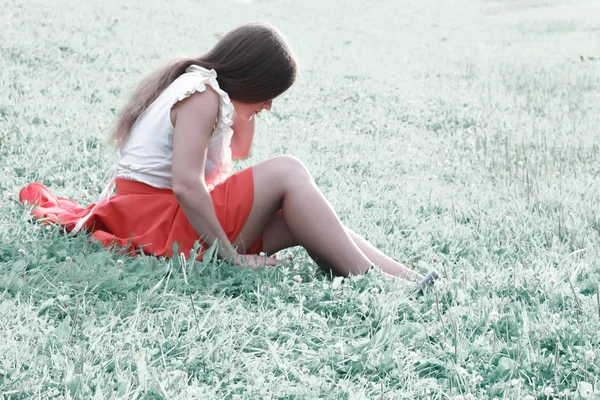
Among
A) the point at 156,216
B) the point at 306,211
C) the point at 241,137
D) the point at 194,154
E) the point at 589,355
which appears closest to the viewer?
the point at 589,355

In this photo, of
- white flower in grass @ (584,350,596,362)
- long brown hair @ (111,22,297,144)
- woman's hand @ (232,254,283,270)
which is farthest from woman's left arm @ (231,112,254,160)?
white flower in grass @ (584,350,596,362)

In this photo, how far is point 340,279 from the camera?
3.23 m

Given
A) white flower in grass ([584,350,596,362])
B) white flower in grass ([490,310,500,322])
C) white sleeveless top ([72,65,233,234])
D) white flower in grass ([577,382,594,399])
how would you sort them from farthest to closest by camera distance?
1. white sleeveless top ([72,65,233,234])
2. white flower in grass ([490,310,500,322])
3. white flower in grass ([584,350,596,362])
4. white flower in grass ([577,382,594,399])

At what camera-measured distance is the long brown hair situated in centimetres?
332

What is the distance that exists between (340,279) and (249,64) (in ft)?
3.84

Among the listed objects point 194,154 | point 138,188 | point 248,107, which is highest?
point 248,107

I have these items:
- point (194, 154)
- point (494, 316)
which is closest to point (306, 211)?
point (194, 154)

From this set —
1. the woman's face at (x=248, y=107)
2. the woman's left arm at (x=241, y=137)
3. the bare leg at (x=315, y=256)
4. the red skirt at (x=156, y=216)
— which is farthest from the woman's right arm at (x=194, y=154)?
the woman's left arm at (x=241, y=137)

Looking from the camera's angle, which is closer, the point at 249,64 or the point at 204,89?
the point at 204,89

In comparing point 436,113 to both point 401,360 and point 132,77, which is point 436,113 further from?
point 401,360

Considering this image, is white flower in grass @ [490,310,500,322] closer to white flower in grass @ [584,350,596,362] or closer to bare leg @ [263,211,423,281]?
white flower in grass @ [584,350,596,362]

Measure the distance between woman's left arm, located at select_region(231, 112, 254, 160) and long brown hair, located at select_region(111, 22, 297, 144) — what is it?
0.57 meters

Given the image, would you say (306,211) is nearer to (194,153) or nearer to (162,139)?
(194,153)


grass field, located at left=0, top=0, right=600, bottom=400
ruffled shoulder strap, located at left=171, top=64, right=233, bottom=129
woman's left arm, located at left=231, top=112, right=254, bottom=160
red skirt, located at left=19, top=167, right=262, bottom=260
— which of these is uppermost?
→ ruffled shoulder strap, located at left=171, top=64, right=233, bottom=129
